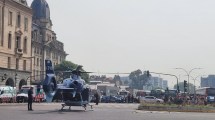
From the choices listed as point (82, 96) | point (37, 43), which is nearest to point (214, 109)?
point (82, 96)

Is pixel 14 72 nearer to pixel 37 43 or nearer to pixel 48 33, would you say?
pixel 37 43

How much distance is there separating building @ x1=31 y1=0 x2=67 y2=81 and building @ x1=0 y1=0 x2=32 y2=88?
3431 cm

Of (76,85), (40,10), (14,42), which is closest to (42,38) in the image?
(40,10)

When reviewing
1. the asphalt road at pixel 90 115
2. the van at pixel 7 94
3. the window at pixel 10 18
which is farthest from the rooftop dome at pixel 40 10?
the asphalt road at pixel 90 115

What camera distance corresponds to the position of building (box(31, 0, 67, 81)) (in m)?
119

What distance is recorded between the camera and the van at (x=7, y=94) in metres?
60.7

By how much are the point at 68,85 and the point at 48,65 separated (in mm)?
2272

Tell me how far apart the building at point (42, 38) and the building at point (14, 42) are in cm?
3431

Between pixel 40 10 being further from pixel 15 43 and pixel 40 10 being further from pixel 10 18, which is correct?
pixel 10 18

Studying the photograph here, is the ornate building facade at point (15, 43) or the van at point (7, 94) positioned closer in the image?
the van at point (7, 94)

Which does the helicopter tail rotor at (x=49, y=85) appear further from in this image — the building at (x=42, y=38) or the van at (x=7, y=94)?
the building at (x=42, y=38)

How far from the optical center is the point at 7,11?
7400 cm

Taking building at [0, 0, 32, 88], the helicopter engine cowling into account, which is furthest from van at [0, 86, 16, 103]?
the helicopter engine cowling

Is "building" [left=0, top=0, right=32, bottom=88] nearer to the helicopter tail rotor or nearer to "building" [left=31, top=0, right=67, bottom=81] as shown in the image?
"building" [left=31, top=0, right=67, bottom=81]
